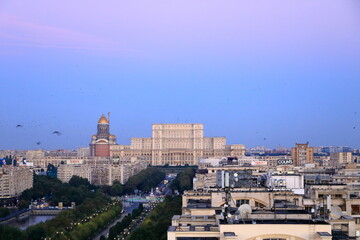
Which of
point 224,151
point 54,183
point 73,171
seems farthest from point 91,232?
point 224,151

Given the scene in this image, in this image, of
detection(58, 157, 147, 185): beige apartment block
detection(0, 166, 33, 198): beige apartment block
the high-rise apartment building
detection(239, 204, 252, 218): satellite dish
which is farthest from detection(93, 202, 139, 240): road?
detection(239, 204, 252, 218): satellite dish

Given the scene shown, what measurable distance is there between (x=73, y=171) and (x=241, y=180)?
57.0 meters

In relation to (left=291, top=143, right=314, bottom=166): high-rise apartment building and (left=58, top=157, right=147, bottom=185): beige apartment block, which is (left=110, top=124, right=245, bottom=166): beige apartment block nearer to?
(left=58, top=157, right=147, bottom=185): beige apartment block

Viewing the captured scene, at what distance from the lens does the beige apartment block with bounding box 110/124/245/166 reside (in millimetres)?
120312

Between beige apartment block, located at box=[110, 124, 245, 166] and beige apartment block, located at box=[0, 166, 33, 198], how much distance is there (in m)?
52.7

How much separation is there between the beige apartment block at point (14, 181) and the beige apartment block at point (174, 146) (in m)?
52.7

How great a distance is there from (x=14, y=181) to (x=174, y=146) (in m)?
60.9

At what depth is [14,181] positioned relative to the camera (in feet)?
211

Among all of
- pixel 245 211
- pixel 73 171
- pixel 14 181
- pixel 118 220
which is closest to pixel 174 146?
pixel 73 171

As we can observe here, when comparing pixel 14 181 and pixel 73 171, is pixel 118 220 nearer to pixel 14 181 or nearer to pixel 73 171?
pixel 14 181

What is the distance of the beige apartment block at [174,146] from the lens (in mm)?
120312

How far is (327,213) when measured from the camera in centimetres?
1422

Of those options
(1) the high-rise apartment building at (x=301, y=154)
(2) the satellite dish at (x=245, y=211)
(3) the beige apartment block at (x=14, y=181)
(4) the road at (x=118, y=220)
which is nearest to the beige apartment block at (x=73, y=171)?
(3) the beige apartment block at (x=14, y=181)

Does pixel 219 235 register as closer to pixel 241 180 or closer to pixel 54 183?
pixel 241 180
